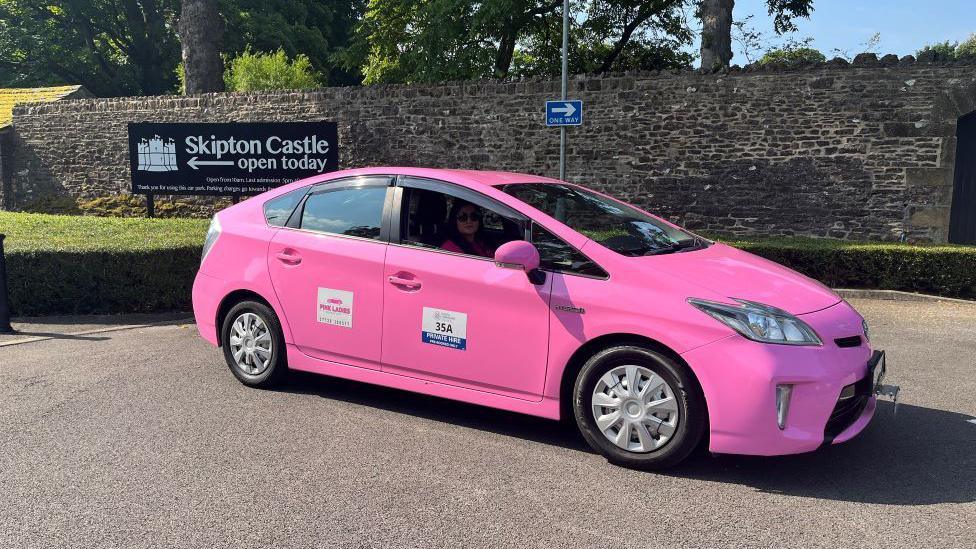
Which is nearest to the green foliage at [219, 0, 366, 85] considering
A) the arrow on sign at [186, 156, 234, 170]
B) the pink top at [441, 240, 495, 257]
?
the arrow on sign at [186, 156, 234, 170]

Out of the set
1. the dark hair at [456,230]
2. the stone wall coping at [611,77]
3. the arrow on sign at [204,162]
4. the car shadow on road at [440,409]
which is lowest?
the car shadow on road at [440,409]

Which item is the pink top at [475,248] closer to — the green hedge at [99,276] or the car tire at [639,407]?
the car tire at [639,407]

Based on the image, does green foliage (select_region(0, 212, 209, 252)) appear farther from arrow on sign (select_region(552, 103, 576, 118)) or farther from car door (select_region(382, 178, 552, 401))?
arrow on sign (select_region(552, 103, 576, 118))

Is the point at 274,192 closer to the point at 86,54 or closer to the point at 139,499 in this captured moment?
the point at 139,499

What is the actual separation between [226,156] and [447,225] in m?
13.4

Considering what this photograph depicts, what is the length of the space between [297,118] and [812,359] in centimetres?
1581

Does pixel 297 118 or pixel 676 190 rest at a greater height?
pixel 297 118

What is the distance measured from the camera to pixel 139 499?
3.72 meters

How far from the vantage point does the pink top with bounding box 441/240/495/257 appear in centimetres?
467

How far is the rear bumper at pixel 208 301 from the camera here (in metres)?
5.71

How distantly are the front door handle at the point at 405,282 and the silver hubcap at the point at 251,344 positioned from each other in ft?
4.07

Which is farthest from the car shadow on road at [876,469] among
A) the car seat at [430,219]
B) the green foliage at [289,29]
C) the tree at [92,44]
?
the tree at [92,44]

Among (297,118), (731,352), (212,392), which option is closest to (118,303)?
(212,392)

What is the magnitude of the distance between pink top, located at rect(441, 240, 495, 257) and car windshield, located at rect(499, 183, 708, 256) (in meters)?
0.39
